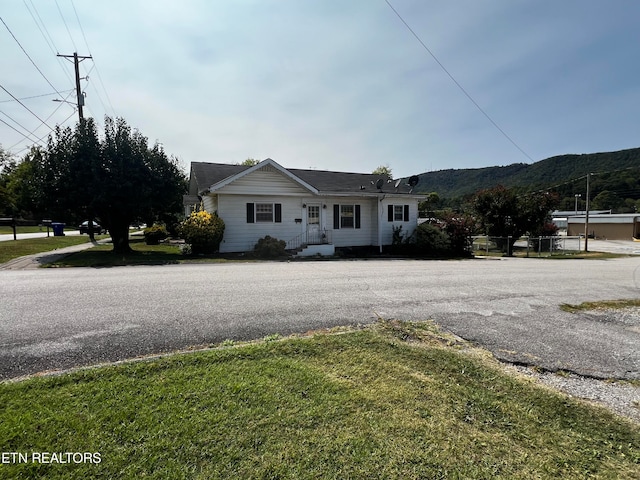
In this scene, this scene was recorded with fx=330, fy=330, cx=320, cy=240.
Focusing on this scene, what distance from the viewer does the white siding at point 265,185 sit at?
53.5 ft

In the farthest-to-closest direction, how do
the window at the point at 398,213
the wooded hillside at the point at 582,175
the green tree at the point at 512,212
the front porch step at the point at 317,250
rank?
the wooded hillside at the point at 582,175
the green tree at the point at 512,212
the window at the point at 398,213
the front porch step at the point at 317,250

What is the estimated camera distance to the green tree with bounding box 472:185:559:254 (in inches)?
945

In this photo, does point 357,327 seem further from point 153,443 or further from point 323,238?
point 323,238

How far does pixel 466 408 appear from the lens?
2.76 metres

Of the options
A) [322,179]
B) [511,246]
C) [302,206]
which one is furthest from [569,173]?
[302,206]

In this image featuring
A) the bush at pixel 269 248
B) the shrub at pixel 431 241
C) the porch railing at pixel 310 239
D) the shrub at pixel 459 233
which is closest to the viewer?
the bush at pixel 269 248

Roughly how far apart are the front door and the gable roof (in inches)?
44.4

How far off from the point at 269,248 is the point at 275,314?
35.0 feet

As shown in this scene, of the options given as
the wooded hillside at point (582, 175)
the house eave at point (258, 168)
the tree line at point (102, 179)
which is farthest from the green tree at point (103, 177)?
the wooded hillside at point (582, 175)

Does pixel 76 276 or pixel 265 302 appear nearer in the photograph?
pixel 265 302

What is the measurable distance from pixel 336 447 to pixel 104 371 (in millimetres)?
2401

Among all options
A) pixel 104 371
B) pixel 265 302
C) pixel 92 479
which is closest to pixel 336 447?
pixel 92 479

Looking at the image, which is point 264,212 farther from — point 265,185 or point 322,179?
point 322,179

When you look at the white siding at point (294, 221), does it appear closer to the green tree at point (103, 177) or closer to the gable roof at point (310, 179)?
the gable roof at point (310, 179)
